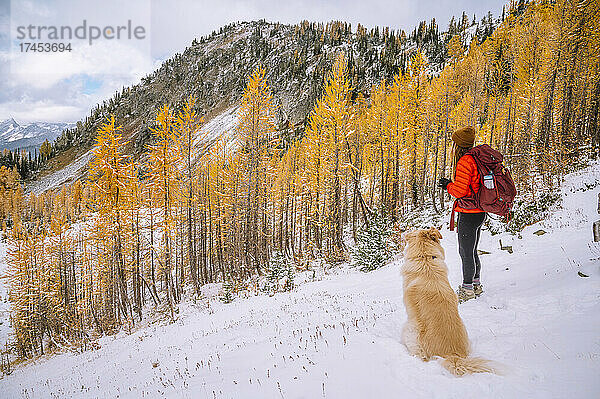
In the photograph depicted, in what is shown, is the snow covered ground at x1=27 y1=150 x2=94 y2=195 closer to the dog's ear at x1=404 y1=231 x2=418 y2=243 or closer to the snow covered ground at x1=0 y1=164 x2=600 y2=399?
the snow covered ground at x1=0 y1=164 x2=600 y2=399

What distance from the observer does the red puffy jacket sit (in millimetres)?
4109

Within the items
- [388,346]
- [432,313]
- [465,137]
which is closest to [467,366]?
[432,313]

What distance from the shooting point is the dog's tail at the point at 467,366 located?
9.05 feet

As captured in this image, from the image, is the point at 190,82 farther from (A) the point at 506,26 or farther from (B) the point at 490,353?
(B) the point at 490,353

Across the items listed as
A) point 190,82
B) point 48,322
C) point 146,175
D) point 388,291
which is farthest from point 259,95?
point 190,82

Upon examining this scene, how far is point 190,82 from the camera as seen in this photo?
161625 mm

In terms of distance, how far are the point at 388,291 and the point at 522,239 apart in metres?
4.34

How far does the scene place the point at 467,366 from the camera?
283 centimetres

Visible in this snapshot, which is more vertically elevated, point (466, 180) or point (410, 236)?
point (466, 180)

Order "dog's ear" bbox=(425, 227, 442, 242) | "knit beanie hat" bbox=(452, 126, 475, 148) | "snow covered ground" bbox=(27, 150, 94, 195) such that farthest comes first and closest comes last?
"snow covered ground" bbox=(27, 150, 94, 195) < "knit beanie hat" bbox=(452, 126, 475, 148) < "dog's ear" bbox=(425, 227, 442, 242)

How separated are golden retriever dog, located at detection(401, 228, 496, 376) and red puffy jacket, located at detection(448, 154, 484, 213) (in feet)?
2.54

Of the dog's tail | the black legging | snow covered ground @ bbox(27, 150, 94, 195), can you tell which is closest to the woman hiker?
the black legging

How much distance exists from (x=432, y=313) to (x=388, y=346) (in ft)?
2.71

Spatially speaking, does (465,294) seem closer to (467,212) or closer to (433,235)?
(467,212)
